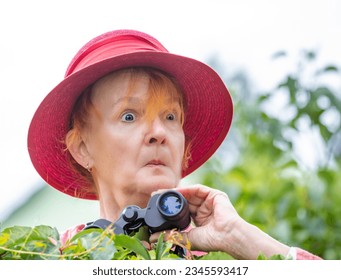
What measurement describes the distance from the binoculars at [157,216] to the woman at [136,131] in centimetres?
3

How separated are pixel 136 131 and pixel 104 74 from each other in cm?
17

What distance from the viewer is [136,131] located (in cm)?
166

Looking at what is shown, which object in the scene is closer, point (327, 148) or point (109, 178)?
point (109, 178)

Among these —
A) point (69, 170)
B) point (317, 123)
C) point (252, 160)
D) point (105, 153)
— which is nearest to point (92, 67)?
point (105, 153)

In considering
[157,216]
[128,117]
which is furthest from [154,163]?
[157,216]

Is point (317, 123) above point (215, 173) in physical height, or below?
above

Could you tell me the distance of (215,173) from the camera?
3.03 meters

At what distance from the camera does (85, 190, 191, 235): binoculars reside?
1440 millimetres

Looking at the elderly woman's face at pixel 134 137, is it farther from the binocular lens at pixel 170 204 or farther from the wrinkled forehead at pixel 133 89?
the binocular lens at pixel 170 204

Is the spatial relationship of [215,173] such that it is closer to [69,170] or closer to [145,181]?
[69,170]

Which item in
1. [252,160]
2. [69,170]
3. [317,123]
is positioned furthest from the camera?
[252,160]

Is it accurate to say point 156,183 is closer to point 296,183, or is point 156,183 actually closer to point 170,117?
point 170,117
